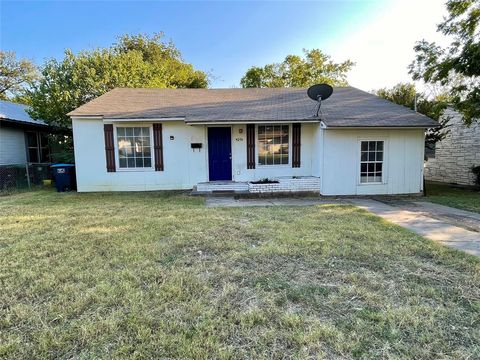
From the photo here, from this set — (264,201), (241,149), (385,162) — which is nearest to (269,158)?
(241,149)

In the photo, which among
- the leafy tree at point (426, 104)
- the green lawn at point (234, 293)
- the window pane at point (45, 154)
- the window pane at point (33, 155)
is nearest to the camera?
the green lawn at point (234, 293)

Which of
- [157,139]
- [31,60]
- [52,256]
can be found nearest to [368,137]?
[157,139]

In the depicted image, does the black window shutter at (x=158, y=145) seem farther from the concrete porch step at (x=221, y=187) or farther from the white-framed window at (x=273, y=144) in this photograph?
the white-framed window at (x=273, y=144)

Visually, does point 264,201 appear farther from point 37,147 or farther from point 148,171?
point 37,147

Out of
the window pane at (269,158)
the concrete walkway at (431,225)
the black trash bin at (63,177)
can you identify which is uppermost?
the window pane at (269,158)

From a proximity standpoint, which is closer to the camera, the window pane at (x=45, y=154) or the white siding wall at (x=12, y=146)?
the white siding wall at (x=12, y=146)

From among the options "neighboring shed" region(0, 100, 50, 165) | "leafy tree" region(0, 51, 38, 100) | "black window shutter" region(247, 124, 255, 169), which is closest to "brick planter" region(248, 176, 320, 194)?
"black window shutter" region(247, 124, 255, 169)

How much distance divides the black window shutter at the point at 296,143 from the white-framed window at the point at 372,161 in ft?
6.98

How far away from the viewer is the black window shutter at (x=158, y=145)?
1016cm

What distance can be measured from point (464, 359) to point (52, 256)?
459 cm

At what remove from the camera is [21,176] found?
12.0 meters

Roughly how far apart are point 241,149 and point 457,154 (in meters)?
11.8

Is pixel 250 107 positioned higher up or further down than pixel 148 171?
higher up

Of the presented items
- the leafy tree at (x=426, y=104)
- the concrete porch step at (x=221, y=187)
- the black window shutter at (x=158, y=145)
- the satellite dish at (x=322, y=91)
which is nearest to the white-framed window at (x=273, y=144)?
the concrete porch step at (x=221, y=187)
